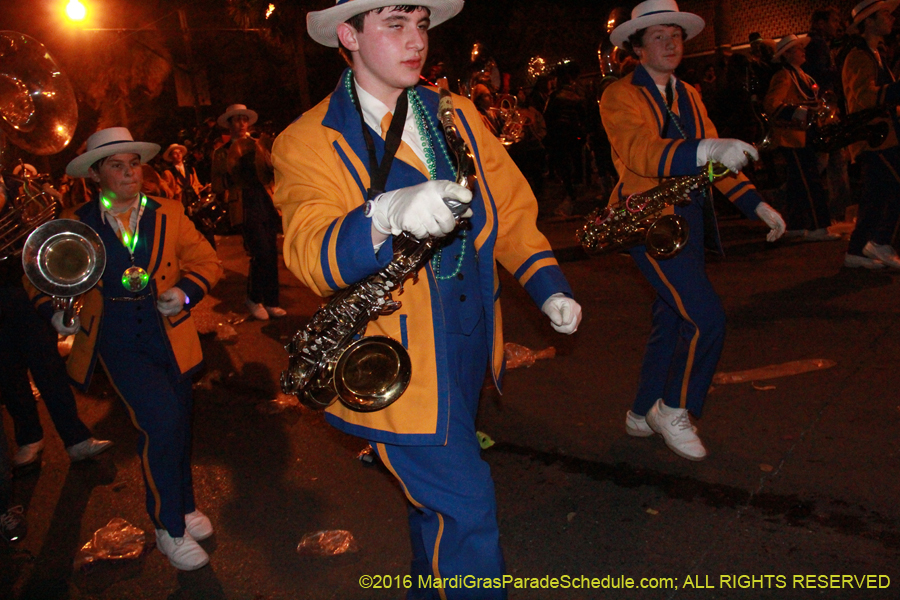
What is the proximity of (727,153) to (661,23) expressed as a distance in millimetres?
958

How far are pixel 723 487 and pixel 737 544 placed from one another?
0.49 m

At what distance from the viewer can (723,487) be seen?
12.0 ft

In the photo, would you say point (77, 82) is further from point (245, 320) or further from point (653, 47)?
point (653, 47)

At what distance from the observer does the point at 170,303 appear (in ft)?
12.3

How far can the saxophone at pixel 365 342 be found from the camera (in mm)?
2297

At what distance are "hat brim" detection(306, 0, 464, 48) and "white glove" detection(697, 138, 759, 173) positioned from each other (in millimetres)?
1413

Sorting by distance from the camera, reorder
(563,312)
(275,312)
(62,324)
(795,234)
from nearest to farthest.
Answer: (563,312)
(62,324)
(275,312)
(795,234)

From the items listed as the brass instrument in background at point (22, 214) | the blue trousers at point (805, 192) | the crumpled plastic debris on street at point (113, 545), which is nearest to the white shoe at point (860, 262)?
the blue trousers at point (805, 192)

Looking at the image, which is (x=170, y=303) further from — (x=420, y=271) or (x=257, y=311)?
(x=257, y=311)

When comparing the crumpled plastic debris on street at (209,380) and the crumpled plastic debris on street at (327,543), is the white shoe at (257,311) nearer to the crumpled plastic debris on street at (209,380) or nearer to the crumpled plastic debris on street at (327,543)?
the crumpled plastic debris on street at (209,380)

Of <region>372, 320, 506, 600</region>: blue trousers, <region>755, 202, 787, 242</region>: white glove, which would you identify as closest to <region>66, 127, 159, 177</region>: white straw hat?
<region>372, 320, 506, 600</region>: blue trousers

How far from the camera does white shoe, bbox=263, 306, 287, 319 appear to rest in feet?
27.0

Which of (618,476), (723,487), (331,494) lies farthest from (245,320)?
(723,487)

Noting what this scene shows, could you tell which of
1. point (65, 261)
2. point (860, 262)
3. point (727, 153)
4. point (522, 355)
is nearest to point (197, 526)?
point (65, 261)
